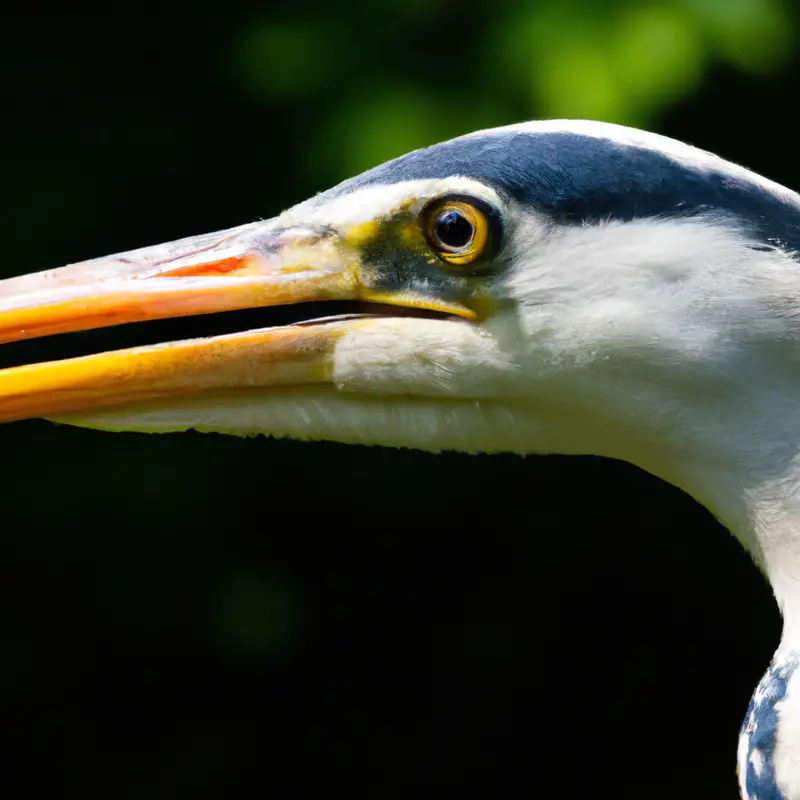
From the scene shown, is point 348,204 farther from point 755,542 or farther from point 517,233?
point 755,542

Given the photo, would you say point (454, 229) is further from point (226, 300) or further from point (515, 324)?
point (226, 300)

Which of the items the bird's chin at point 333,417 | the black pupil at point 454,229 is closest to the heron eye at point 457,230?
the black pupil at point 454,229

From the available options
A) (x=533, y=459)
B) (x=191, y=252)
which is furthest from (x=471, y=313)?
(x=533, y=459)

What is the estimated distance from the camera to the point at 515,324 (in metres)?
1.48

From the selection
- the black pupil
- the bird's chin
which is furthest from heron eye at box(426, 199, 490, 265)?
the bird's chin

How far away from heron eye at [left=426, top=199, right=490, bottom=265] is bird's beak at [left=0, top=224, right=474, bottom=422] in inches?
2.7

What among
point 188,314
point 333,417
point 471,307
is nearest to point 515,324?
point 471,307

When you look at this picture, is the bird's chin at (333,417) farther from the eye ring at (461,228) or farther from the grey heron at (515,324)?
the eye ring at (461,228)

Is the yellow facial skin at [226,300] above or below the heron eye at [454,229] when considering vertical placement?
below

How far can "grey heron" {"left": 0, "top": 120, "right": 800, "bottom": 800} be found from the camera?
55.5 inches

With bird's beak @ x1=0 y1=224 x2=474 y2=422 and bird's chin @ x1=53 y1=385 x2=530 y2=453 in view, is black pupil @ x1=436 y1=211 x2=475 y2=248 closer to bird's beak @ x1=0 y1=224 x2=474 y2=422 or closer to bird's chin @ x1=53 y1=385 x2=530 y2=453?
bird's beak @ x1=0 y1=224 x2=474 y2=422

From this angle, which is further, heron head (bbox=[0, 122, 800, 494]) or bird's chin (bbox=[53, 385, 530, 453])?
bird's chin (bbox=[53, 385, 530, 453])

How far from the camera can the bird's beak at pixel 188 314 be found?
150 cm

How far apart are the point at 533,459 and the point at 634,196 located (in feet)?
6.41
